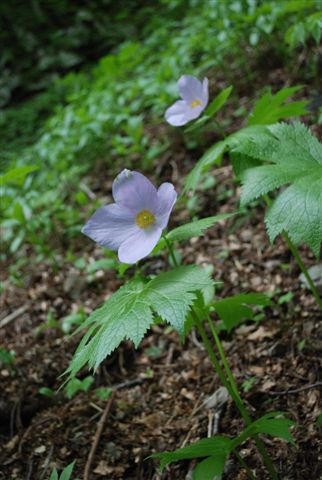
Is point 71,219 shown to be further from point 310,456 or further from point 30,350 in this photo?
point 310,456

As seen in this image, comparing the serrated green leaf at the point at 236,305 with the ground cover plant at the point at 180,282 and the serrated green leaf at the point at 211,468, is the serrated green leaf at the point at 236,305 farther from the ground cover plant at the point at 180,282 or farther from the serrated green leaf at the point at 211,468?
the serrated green leaf at the point at 211,468

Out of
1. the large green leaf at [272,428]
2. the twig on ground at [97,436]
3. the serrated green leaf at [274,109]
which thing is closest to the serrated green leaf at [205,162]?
the serrated green leaf at [274,109]

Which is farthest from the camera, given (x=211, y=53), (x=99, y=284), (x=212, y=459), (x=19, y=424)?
(x=211, y=53)

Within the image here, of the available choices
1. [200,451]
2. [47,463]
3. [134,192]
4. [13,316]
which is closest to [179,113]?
[134,192]

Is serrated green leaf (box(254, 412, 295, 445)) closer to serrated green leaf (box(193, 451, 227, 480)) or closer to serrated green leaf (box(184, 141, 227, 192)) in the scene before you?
serrated green leaf (box(193, 451, 227, 480))

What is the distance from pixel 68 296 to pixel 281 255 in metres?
1.27

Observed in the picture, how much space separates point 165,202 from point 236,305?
438 mm

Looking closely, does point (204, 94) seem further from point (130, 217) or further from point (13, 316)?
point (13, 316)

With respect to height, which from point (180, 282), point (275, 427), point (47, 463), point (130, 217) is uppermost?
point (130, 217)

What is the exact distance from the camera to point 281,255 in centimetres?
238

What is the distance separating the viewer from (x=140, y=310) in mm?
1146

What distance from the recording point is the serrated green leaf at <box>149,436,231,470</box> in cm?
124

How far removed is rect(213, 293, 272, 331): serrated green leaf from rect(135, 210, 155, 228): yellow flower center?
34 cm

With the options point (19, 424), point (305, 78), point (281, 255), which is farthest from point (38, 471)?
point (305, 78)
